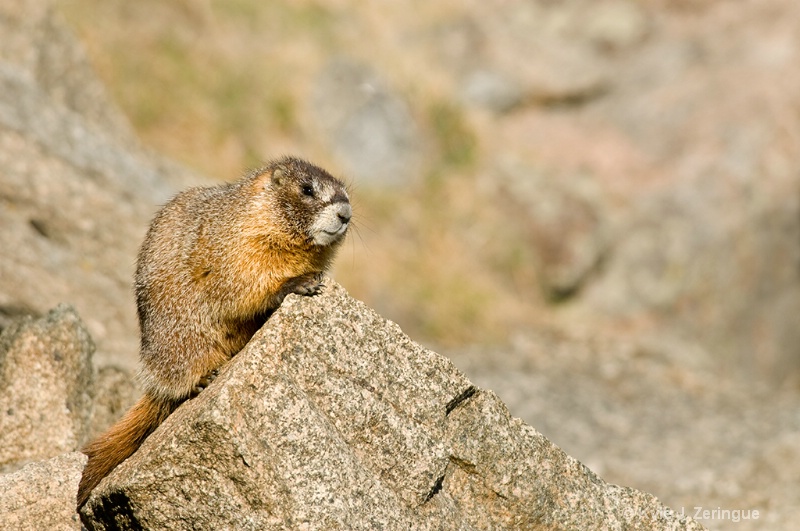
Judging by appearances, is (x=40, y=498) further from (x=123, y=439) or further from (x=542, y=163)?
(x=542, y=163)

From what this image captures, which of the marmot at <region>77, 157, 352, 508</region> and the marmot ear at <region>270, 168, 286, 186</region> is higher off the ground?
the marmot ear at <region>270, 168, 286, 186</region>

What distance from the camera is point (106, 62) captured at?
15195 mm

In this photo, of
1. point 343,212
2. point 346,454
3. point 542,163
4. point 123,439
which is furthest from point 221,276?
point 542,163

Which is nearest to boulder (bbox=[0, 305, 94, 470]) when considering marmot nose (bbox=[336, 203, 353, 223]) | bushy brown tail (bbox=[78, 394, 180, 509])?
bushy brown tail (bbox=[78, 394, 180, 509])

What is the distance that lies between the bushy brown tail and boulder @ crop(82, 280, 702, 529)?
17.1 inches

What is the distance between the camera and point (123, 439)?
232 inches

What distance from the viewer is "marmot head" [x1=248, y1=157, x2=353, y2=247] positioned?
583 cm

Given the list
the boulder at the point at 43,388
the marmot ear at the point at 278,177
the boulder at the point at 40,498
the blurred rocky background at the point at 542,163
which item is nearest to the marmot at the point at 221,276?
the marmot ear at the point at 278,177

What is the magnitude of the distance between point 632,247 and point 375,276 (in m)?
5.26

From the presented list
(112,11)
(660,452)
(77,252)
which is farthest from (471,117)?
(77,252)

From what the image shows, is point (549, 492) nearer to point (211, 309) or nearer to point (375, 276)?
point (211, 309)

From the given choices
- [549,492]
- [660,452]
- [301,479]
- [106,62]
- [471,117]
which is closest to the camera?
[301,479]

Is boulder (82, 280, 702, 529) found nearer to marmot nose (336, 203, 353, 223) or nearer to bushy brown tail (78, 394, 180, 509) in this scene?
bushy brown tail (78, 394, 180, 509)

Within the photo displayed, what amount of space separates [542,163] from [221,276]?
14.2 m
